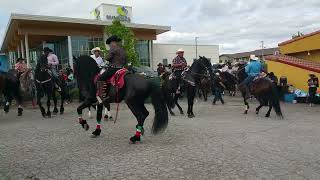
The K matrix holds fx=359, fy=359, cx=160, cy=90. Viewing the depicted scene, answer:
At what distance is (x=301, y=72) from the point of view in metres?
19.5

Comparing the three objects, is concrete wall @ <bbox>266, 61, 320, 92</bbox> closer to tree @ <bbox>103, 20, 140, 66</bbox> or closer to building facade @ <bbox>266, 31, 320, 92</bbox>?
building facade @ <bbox>266, 31, 320, 92</bbox>

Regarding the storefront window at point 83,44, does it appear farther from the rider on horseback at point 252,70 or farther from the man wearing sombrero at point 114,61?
the man wearing sombrero at point 114,61

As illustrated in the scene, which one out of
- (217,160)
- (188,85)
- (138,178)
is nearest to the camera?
(138,178)

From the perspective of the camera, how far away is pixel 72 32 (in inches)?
1227

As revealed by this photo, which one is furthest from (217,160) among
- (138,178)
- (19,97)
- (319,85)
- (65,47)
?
(65,47)

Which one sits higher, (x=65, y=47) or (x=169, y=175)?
(x=65, y=47)

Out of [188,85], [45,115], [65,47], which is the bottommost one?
[45,115]

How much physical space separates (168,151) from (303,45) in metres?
18.7

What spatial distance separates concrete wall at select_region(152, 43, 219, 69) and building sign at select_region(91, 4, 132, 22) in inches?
247

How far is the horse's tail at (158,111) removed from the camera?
7855mm

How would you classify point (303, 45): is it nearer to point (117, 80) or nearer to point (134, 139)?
point (117, 80)

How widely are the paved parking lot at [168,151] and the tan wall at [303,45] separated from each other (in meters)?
12.4

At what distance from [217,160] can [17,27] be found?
26.3m

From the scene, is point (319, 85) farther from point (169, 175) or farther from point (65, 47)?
point (65, 47)
